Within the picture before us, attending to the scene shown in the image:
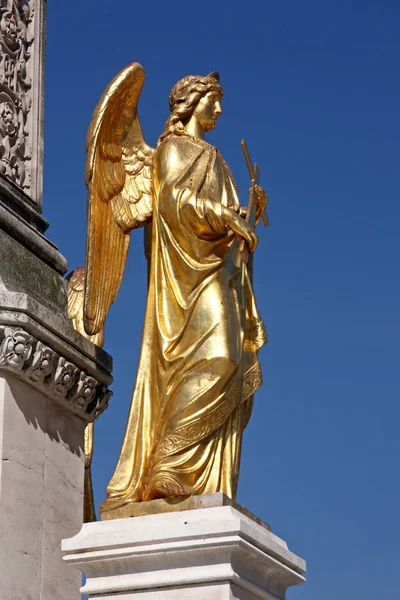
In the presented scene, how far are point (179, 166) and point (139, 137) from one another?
22.2 inches

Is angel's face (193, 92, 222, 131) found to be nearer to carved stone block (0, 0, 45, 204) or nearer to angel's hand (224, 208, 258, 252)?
angel's hand (224, 208, 258, 252)

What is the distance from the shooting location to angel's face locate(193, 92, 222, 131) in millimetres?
8836

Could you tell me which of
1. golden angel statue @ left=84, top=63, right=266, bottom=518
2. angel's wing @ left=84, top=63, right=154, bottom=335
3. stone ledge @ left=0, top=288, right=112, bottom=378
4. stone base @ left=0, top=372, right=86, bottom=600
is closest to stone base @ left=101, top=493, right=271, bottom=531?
golden angel statue @ left=84, top=63, right=266, bottom=518

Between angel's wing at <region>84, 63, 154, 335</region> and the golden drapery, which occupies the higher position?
angel's wing at <region>84, 63, 154, 335</region>

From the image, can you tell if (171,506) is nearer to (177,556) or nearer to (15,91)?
(177,556)

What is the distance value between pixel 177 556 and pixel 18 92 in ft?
10.5

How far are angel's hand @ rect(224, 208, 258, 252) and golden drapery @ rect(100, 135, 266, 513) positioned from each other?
0.13 feet

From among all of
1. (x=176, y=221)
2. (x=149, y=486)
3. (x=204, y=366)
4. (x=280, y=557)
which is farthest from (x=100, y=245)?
(x=280, y=557)

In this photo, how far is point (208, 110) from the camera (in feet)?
29.1

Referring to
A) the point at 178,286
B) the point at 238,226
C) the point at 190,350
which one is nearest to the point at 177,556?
the point at 190,350

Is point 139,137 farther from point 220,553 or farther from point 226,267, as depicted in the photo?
point 220,553

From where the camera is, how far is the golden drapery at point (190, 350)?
25.3 ft

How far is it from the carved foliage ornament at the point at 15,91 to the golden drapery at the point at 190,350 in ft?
2.84

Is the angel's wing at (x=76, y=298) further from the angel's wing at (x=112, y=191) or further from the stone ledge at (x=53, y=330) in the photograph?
the stone ledge at (x=53, y=330)
